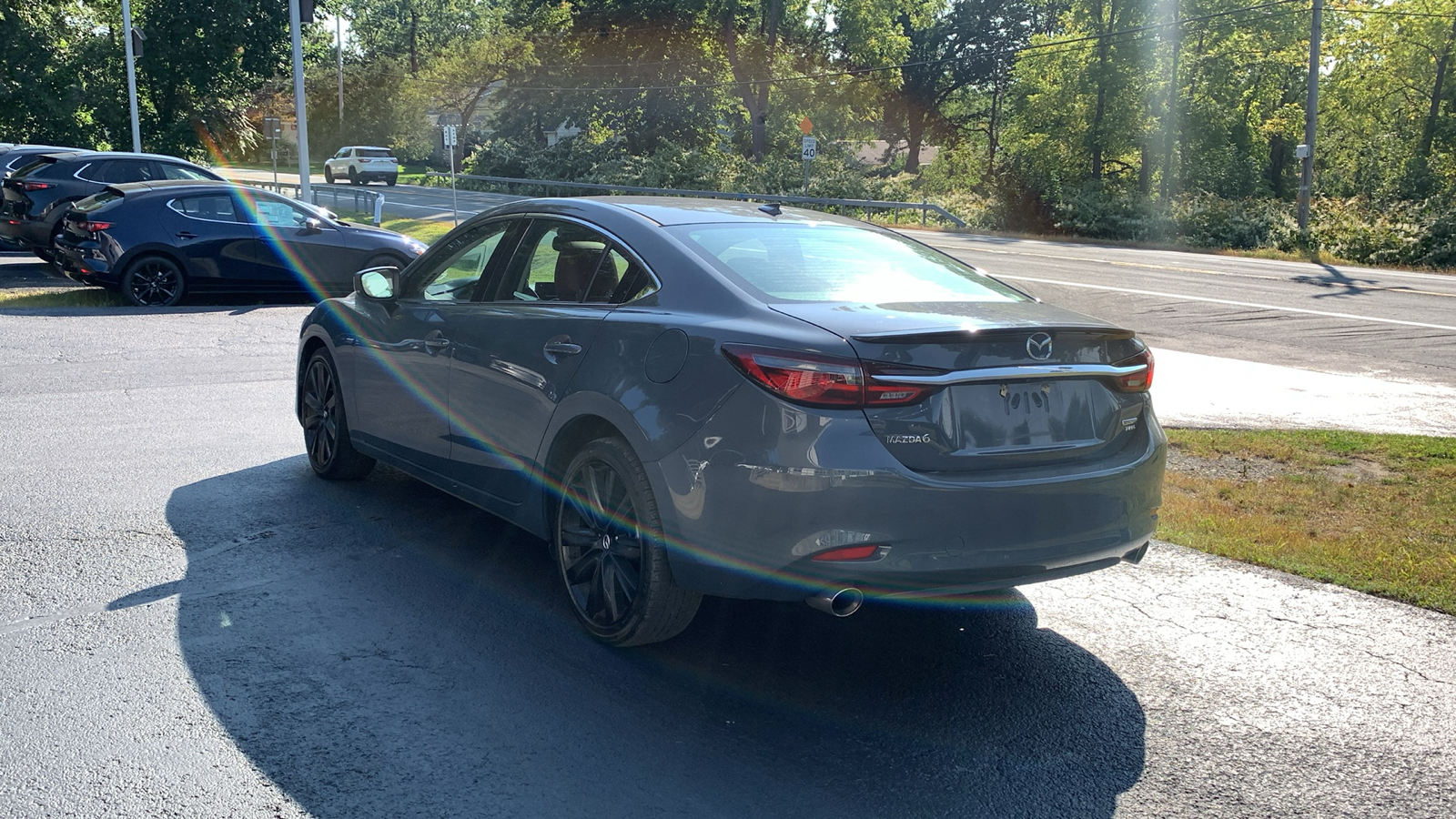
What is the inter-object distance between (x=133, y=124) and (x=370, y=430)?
Answer: 1336 inches

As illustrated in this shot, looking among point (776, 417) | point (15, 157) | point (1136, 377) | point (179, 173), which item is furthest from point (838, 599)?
point (15, 157)

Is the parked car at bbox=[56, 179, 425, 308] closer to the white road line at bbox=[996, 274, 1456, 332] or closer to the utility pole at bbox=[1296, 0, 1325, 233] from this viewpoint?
the white road line at bbox=[996, 274, 1456, 332]

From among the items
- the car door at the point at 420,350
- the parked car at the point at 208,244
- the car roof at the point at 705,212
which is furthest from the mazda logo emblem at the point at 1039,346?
the parked car at the point at 208,244

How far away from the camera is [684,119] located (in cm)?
6144

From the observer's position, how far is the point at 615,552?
14.4ft

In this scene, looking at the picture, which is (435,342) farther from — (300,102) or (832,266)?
(300,102)

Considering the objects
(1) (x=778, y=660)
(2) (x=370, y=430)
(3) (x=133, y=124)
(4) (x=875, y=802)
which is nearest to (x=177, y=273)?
(2) (x=370, y=430)

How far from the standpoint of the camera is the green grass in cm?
1469

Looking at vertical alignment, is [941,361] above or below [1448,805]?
above

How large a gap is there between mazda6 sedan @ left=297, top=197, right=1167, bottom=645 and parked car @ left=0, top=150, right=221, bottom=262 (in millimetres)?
14075

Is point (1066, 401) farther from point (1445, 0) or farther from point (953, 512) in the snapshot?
point (1445, 0)

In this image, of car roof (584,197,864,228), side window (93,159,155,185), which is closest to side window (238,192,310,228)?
side window (93,159,155,185)

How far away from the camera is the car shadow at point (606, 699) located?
11.2 ft

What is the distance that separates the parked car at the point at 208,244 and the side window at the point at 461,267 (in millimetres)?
9361
